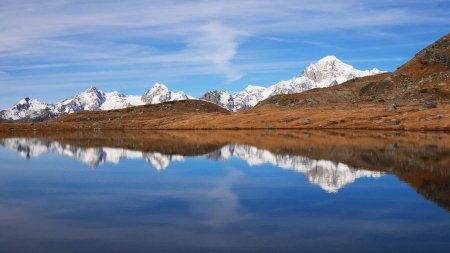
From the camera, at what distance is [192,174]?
166ft

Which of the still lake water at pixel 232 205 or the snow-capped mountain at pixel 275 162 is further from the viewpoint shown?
the snow-capped mountain at pixel 275 162

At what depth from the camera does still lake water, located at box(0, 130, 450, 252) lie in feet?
77.9

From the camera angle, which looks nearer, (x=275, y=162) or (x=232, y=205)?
(x=232, y=205)

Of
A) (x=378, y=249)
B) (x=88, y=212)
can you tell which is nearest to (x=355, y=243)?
(x=378, y=249)

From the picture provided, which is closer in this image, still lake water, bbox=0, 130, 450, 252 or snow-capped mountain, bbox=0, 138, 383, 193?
still lake water, bbox=0, 130, 450, 252

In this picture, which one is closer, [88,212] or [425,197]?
[88,212]

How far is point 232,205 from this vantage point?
33.2 metres

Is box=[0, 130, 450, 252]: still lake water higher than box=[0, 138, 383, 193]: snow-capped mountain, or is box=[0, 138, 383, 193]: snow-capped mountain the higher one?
box=[0, 138, 383, 193]: snow-capped mountain

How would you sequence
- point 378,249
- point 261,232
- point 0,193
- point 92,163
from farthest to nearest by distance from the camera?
point 92,163, point 0,193, point 261,232, point 378,249

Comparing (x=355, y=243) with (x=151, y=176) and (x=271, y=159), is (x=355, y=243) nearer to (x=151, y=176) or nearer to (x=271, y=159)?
(x=151, y=176)

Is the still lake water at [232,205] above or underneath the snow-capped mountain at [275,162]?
underneath

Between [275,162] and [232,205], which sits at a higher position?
[275,162]

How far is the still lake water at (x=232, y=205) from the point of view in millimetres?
23750

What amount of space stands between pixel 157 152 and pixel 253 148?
49.8ft
